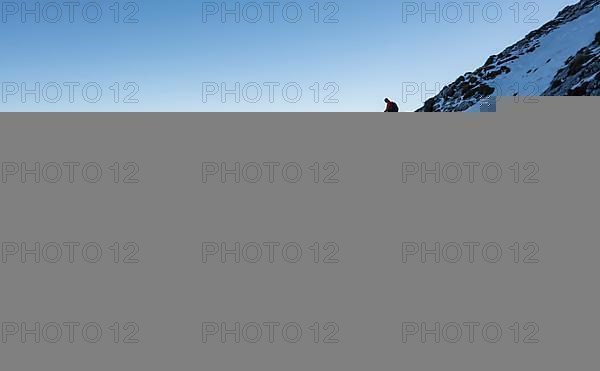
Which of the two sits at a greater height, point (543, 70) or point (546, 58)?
point (546, 58)

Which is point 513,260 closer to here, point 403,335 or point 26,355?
point 403,335

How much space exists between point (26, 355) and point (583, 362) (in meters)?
5.40

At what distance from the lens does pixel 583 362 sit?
3865 mm

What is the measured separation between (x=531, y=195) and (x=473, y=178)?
61 centimetres

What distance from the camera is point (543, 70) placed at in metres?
17.1

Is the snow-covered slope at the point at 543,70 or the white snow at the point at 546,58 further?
the white snow at the point at 546,58

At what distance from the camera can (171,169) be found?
12.8ft

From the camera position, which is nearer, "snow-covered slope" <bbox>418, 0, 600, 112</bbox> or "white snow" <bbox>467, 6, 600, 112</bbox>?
"snow-covered slope" <bbox>418, 0, 600, 112</bbox>

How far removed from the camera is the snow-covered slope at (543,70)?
43.2 feet

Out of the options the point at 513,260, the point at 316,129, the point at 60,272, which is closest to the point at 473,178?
the point at 513,260

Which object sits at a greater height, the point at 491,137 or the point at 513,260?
the point at 491,137

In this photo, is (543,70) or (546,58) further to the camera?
(546,58)

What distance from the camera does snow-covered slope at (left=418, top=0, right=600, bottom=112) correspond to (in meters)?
13.2

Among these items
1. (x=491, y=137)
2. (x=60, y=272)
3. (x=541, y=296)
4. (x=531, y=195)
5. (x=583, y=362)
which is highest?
(x=491, y=137)
